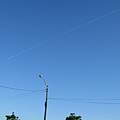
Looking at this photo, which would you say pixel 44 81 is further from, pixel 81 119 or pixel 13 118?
pixel 13 118

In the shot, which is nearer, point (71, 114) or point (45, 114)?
point (45, 114)

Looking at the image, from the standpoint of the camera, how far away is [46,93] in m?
30.1

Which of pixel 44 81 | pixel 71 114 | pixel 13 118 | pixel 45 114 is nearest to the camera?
pixel 45 114

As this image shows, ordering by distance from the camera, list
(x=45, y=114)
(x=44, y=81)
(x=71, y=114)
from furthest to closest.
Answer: (x=71, y=114) < (x=44, y=81) < (x=45, y=114)

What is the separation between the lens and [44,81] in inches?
1233

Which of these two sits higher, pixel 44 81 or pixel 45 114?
pixel 44 81

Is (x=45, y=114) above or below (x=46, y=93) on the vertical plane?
below

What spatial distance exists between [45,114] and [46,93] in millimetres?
2659

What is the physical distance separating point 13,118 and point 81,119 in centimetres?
2831

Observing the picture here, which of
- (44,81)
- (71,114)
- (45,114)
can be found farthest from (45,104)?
(71,114)

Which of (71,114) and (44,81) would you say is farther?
(71,114)

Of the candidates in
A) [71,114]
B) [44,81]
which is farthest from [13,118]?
[44,81]

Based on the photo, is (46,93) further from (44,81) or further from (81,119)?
(81,119)

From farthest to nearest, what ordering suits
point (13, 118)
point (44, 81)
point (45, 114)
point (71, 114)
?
point (13, 118)
point (71, 114)
point (44, 81)
point (45, 114)
